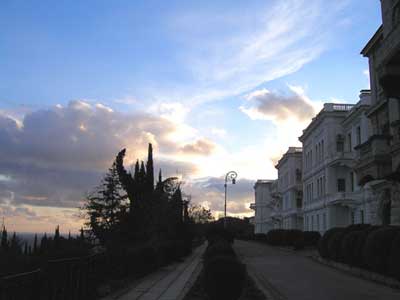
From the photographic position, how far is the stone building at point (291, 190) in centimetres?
7328

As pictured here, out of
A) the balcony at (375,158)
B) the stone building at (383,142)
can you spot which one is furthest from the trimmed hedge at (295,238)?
the balcony at (375,158)

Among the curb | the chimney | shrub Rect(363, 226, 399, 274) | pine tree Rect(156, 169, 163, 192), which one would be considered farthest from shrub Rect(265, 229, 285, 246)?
shrub Rect(363, 226, 399, 274)

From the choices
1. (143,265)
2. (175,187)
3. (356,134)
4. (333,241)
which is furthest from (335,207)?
(143,265)

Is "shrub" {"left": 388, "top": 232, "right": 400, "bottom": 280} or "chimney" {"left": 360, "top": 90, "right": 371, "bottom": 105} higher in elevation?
"chimney" {"left": 360, "top": 90, "right": 371, "bottom": 105}

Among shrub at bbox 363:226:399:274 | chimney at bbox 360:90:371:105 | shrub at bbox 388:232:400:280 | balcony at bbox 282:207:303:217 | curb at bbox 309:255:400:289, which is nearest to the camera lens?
shrub at bbox 388:232:400:280

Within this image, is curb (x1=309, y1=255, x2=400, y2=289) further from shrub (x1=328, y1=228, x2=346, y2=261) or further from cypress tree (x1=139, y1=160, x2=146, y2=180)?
cypress tree (x1=139, y1=160, x2=146, y2=180)

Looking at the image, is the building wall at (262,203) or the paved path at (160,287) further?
the building wall at (262,203)

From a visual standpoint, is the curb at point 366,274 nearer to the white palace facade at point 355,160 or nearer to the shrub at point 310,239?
the white palace facade at point 355,160

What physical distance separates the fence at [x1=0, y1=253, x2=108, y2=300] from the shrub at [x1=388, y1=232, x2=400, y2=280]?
9140 mm

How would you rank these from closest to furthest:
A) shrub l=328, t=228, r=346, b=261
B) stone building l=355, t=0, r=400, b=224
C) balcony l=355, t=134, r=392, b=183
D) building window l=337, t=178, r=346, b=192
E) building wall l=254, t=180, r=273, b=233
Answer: stone building l=355, t=0, r=400, b=224, balcony l=355, t=134, r=392, b=183, shrub l=328, t=228, r=346, b=261, building window l=337, t=178, r=346, b=192, building wall l=254, t=180, r=273, b=233

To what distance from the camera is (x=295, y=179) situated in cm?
7644

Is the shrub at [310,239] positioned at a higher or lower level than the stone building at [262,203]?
lower

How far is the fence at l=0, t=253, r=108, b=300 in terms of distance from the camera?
8.01 m

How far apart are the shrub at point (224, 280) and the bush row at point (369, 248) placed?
687 centimetres
